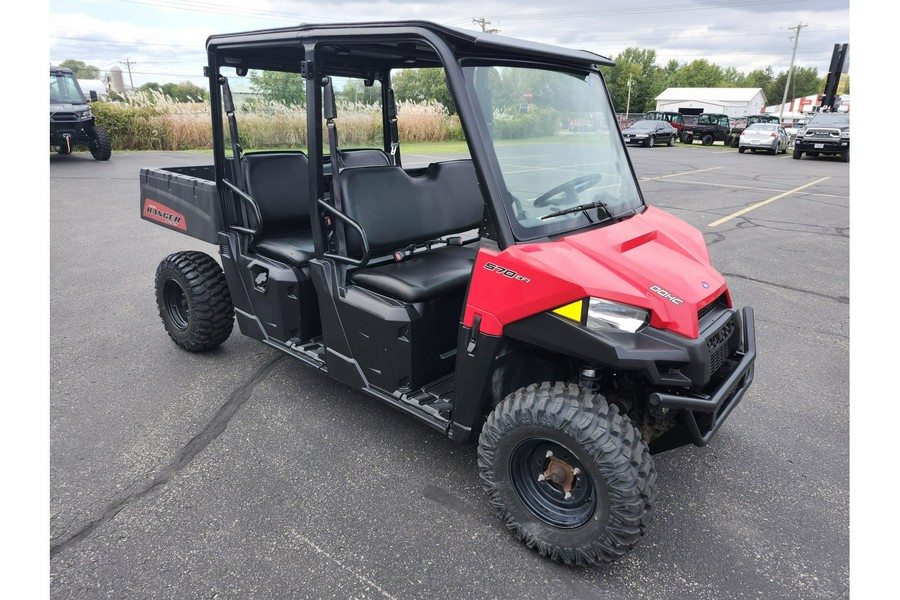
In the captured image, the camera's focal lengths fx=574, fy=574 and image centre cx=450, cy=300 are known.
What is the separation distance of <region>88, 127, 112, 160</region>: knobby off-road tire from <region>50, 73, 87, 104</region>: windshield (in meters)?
0.82

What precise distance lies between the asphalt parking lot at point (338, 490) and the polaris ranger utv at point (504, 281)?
0.32 metres

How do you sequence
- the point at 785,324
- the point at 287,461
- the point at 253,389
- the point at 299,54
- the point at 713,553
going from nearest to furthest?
the point at 713,553 < the point at 287,461 < the point at 299,54 < the point at 253,389 < the point at 785,324

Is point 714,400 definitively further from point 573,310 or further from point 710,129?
point 710,129

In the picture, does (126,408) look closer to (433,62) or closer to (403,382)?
(403,382)

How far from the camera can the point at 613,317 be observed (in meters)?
2.18

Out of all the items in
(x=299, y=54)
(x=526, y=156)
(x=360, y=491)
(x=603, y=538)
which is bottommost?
(x=360, y=491)

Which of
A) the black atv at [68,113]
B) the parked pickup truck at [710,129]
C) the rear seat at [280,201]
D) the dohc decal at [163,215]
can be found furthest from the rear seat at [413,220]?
the parked pickup truck at [710,129]

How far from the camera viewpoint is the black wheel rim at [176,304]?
13.8 feet

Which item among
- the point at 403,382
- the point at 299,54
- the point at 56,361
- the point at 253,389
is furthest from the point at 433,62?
the point at 56,361

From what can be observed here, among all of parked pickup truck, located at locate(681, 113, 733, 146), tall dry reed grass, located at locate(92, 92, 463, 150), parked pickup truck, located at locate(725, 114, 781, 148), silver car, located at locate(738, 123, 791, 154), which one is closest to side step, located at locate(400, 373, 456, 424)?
tall dry reed grass, located at locate(92, 92, 463, 150)

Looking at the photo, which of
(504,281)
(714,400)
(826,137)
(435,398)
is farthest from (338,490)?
(826,137)

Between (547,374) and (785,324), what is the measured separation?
3.31 metres

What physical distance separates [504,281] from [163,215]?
293cm

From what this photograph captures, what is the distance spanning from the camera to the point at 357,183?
308 centimetres
